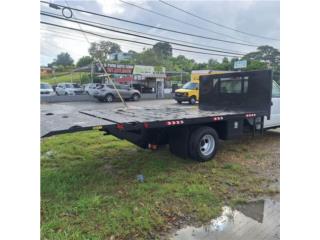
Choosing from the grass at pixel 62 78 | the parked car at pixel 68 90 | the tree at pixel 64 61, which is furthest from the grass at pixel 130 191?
the tree at pixel 64 61

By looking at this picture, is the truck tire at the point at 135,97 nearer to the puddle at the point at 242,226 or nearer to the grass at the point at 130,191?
the grass at the point at 130,191

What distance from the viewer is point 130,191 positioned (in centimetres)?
383

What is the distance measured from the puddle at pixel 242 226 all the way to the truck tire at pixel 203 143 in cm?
156

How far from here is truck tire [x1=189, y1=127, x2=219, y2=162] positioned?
193 inches

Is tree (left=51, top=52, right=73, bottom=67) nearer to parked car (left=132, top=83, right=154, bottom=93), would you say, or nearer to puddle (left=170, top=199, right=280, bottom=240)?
parked car (left=132, top=83, right=154, bottom=93)

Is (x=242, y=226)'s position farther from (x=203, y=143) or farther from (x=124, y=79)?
(x=124, y=79)

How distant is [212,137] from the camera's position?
5.20 m

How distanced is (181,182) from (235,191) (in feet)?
2.61

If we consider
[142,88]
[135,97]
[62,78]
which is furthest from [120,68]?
[62,78]

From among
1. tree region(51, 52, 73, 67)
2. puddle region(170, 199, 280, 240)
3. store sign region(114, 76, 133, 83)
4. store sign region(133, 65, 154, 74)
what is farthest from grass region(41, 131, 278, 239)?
tree region(51, 52, 73, 67)

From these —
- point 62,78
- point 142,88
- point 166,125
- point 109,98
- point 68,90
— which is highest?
point 62,78

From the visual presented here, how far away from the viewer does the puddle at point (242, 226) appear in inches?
112

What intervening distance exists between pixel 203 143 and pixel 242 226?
225cm

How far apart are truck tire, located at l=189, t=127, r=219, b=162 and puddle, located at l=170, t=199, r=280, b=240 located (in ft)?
5.12
